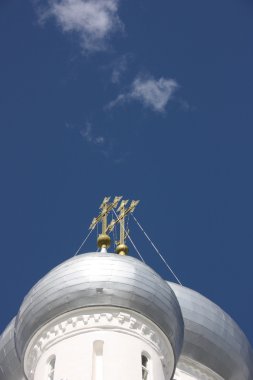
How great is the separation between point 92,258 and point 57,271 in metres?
0.59

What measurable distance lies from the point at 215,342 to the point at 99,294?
4329 millimetres

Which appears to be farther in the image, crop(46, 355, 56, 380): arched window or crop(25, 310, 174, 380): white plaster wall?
crop(46, 355, 56, 380): arched window

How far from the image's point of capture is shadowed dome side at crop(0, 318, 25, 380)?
18.5 metres

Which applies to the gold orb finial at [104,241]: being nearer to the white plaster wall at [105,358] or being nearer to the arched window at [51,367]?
the white plaster wall at [105,358]

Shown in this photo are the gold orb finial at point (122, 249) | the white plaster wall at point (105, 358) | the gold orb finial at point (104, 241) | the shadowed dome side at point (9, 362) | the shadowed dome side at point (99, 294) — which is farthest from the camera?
the gold orb finial at point (122, 249)

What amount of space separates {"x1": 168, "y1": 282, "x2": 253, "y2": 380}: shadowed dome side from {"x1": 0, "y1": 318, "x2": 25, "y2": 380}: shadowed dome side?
121 inches

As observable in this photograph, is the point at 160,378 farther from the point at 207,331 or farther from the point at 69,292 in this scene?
the point at 207,331

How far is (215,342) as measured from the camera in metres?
18.6

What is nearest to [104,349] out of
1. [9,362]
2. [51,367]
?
[51,367]

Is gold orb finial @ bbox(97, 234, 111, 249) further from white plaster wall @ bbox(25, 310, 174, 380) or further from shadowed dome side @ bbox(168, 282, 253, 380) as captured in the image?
white plaster wall @ bbox(25, 310, 174, 380)

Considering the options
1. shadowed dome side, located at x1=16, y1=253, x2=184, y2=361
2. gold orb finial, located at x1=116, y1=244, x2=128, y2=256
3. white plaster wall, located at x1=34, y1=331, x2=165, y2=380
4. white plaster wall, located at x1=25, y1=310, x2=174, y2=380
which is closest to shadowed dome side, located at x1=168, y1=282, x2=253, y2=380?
gold orb finial, located at x1=116, y1=244, x2=128, y2=256

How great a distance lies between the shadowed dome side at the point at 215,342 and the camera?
18.6 metres

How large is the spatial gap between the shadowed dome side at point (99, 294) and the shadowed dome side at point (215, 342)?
9.77 feet

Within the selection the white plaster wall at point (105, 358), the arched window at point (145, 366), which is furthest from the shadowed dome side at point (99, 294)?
the arched window at point (145, 366)
